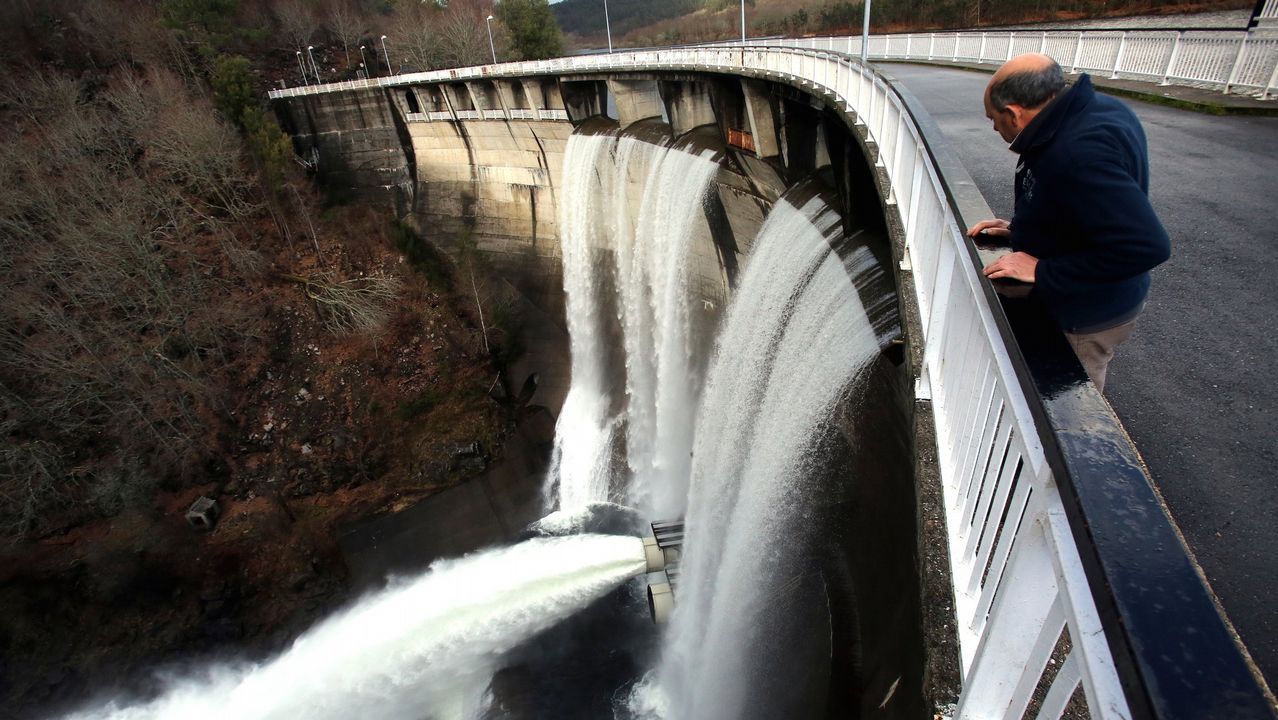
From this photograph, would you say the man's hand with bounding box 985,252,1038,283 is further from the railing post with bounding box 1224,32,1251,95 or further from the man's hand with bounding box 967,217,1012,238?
the railing post with bounding box 1224,32,1251,95

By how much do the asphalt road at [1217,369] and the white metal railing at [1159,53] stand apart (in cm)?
271

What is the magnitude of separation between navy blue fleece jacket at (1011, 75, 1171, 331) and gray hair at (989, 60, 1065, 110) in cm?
7

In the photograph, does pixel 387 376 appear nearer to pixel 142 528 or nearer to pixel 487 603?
pixel 142 528

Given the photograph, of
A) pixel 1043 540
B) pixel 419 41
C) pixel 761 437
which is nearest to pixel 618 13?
pixel 419 41

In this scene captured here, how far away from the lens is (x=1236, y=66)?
9273mm

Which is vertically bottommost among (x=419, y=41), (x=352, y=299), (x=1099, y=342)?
(x=352, y=299)

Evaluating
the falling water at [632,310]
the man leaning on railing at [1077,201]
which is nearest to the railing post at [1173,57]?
the falling water at [632,310]

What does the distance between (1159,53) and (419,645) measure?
18.2 m

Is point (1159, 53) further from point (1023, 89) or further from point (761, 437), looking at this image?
point (1023, 89)

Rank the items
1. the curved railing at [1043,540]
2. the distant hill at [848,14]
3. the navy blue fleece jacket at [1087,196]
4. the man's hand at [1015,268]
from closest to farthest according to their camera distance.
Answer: the curved railing at [1043,540], the navy blue fleece jacket at [1087,196], the man's hand at [1015,268], the distant hill at [848,14]

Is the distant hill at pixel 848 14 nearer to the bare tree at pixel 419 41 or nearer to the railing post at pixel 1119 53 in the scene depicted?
the bare tree at pixel 419 41

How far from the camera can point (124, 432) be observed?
65.6 feet

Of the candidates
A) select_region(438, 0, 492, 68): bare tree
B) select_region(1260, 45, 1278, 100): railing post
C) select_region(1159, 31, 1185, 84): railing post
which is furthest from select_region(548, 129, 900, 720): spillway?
select_region(438, 0, 492, 68): bare tree

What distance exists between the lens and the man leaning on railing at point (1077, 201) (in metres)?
2.20
